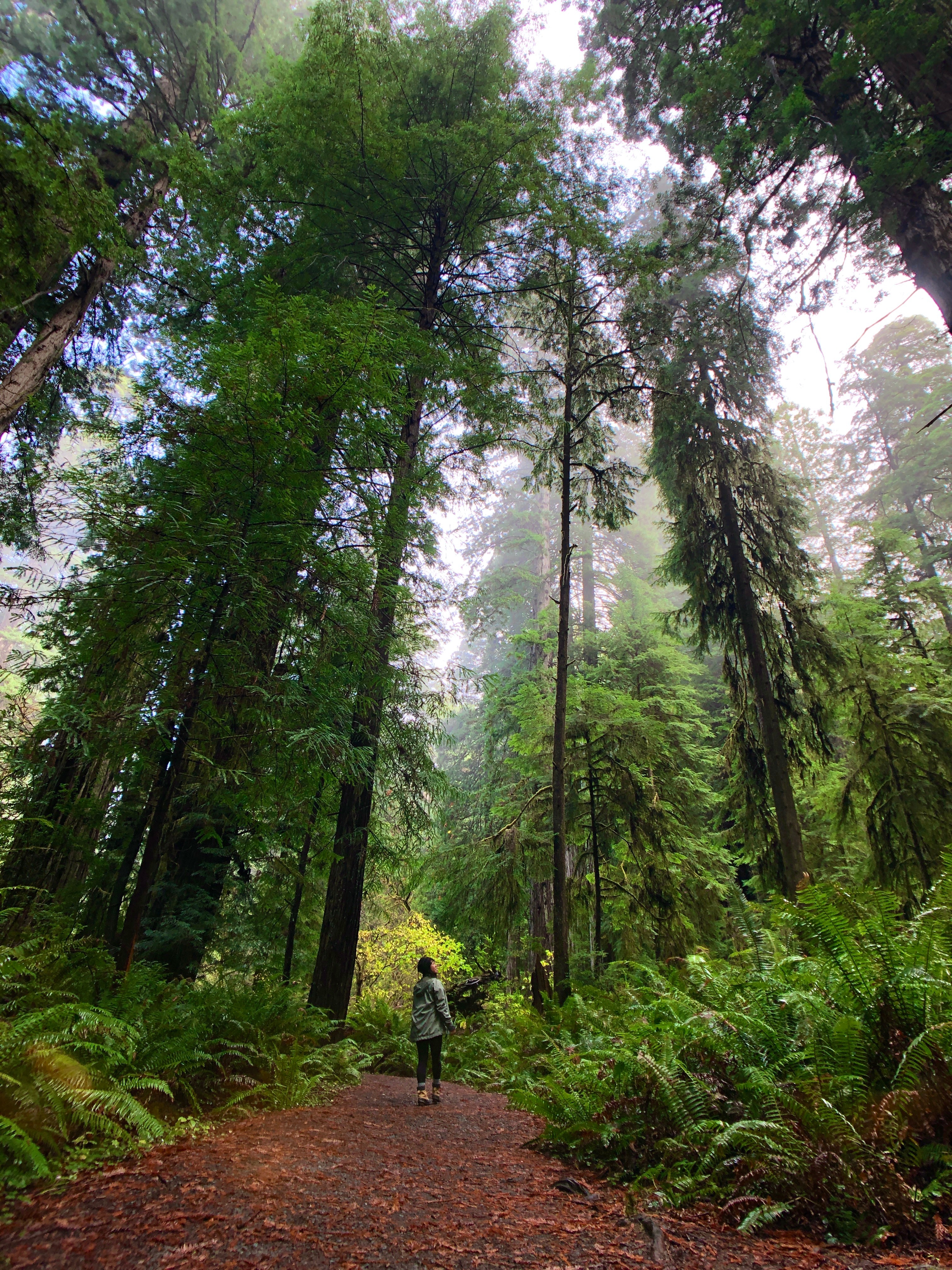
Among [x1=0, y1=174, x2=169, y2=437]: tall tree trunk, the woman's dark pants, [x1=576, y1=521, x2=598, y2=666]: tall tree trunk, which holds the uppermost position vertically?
[x1=576, y1=521, x2=598, y2=666]: tall tree trunk

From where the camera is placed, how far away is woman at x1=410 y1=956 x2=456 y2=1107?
18.8ft

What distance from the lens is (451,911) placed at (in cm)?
859

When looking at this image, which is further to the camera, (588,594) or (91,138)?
(588,594)

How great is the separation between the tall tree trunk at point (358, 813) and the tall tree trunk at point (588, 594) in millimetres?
9491

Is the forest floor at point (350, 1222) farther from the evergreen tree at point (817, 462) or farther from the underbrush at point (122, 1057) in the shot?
the evergreen tree at point (817, 462)

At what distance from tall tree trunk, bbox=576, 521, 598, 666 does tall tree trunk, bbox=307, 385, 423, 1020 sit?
9.49m

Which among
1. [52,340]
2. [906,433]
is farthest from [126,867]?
[906,433]

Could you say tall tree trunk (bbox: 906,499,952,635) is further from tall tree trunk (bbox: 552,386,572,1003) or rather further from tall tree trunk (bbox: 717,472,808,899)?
tall tree trunk (bbox: 552,386,572,1003)

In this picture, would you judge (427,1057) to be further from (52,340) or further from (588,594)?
(588,594)

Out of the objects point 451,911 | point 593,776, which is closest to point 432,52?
point 593,776

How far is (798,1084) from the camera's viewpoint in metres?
2.44

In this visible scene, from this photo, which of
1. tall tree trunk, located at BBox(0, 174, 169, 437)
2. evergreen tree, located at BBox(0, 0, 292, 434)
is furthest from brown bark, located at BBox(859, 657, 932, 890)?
tall tree trunk, located at BBox(0, 174, 169, 437)

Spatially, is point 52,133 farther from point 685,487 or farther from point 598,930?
point 598,930

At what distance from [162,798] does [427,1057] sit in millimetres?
4341
